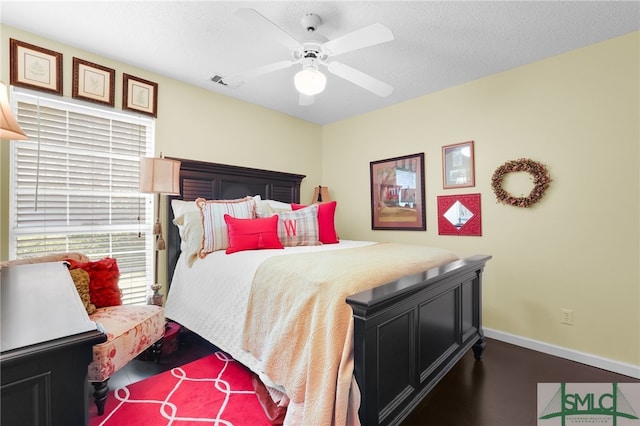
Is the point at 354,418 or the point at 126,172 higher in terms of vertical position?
the point at 126,172

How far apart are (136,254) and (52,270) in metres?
1.32

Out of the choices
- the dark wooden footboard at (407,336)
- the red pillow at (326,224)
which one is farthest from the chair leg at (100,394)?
the red pillow at (326,224)

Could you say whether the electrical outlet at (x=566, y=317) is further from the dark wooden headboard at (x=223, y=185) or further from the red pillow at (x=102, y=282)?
the red pillow at (x=102, y=282)

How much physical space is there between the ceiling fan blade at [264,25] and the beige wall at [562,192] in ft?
6.79

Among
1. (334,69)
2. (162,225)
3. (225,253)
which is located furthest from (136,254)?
(334,69)

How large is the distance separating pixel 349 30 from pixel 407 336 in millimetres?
2057

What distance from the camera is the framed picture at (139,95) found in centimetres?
273

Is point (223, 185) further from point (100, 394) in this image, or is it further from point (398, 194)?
point (100, 394)

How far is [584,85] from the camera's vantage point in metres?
2.45

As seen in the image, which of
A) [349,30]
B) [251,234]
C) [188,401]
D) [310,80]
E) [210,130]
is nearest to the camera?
[188,401]

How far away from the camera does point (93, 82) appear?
2561 mm

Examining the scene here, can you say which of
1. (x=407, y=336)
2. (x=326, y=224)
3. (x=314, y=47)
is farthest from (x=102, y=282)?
(x=314, y=47)

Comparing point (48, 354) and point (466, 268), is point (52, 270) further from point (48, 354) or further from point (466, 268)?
point (466, 268)

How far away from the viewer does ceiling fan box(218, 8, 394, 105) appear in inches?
64.6
